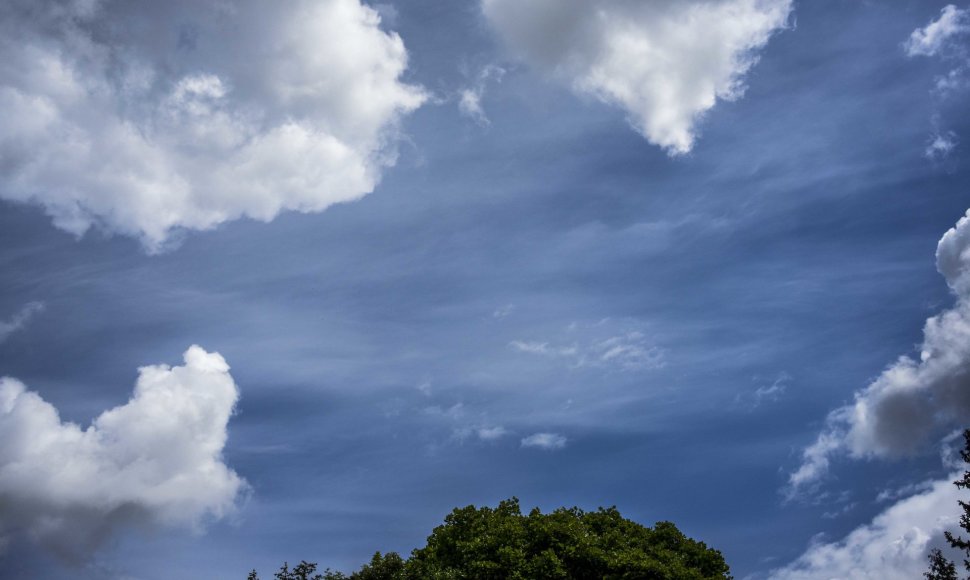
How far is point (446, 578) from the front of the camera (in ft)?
151

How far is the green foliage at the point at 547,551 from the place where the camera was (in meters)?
46.5

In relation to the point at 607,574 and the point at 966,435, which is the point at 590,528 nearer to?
the point at 607,574

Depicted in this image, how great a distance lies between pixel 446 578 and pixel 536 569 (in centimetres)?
564

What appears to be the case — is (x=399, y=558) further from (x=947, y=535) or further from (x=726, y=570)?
(x=947, y=535)

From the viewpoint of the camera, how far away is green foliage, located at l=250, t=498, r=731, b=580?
4647 centimetres

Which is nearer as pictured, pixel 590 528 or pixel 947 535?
Result: pixel 590 528

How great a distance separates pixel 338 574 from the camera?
5425 centimetres

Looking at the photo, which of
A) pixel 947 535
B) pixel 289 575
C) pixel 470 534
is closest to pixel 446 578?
pixel 470 534

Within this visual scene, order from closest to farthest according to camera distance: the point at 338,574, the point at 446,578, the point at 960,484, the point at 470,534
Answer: the point at 446,578
the point at 470,534
the point at 338,574
the point at 960,484

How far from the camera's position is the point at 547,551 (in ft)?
153

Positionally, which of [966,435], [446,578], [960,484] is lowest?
[446,578]

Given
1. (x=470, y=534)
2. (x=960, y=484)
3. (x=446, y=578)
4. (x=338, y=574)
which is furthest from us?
(x=960, y=484)

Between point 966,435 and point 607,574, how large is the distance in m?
35.5

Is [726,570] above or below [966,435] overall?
below
